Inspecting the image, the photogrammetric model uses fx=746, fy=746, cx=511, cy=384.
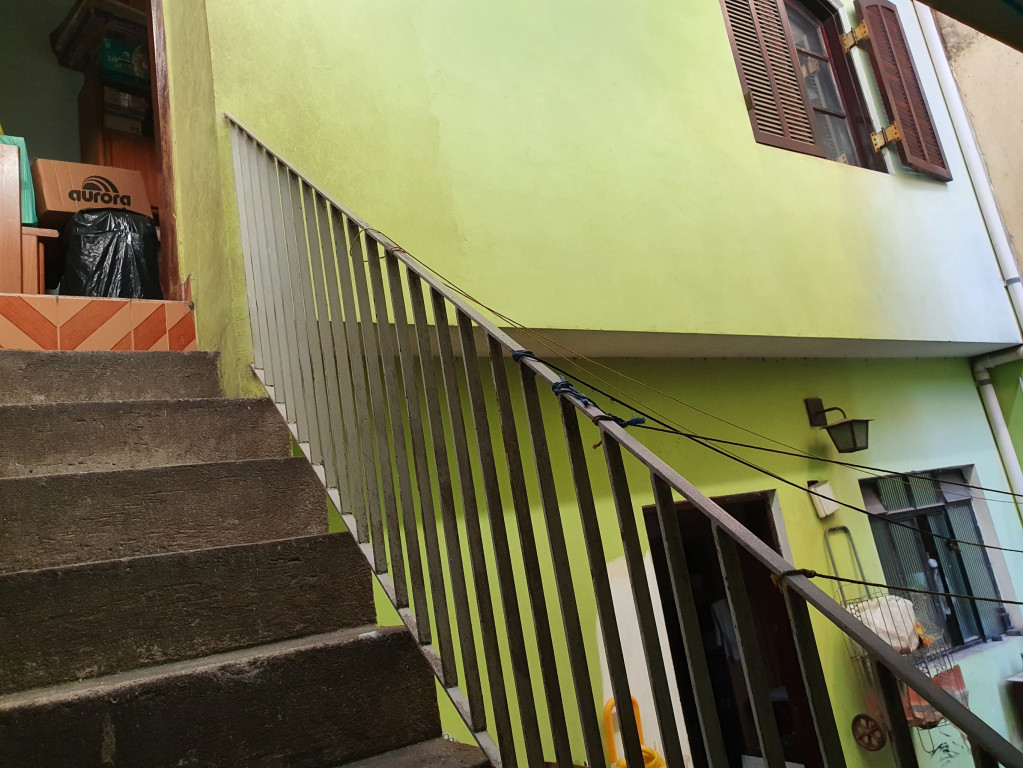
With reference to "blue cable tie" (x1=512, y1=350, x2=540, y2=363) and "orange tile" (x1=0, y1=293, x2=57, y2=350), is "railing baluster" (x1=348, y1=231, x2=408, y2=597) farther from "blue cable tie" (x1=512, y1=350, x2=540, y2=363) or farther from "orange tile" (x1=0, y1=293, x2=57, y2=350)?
"orange tile" (x1=0, y1=293, x2=57, y2=350)

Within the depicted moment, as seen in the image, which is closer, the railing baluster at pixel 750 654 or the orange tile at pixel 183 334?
the railing baluster at pixel 750 654

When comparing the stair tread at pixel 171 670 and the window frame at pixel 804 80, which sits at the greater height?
the window frame at pixel 804 80

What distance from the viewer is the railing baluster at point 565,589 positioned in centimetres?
97

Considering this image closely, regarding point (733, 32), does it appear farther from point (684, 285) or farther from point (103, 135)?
point (103, 135)

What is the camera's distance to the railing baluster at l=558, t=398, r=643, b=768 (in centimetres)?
94

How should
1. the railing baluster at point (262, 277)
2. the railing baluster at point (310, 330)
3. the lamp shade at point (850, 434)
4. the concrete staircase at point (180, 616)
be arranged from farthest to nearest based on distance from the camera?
the lamp shade at point (850, 434) → the railing baluster at point (262, 277) → the railing baluster at point (310, 330) → the concrete staircase at point (180, 616)

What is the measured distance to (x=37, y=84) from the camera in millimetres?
4754

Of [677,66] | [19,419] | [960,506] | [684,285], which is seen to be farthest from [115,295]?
[960,506]

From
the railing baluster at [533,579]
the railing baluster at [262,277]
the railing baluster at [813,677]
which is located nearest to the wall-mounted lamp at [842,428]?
the railing baluster at [262,277]

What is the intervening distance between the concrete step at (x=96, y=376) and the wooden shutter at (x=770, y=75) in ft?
9.52

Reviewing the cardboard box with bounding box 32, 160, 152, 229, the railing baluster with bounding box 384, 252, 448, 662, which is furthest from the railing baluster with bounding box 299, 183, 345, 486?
the cardboard box with bounding box 32, 160, 152, 229

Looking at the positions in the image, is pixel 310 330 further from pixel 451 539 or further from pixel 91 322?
pixel 91 322

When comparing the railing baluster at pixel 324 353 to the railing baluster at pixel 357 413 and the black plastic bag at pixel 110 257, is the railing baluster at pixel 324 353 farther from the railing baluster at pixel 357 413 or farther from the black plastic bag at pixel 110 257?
the black plastic bag at pixel 110 257

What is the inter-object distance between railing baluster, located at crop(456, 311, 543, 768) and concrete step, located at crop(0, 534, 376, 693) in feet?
1.79
